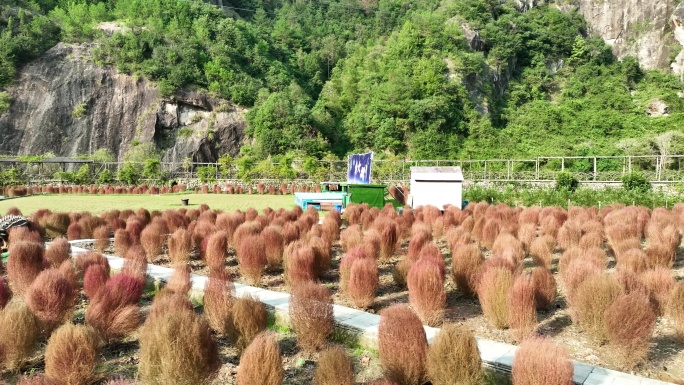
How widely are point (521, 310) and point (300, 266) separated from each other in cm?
281

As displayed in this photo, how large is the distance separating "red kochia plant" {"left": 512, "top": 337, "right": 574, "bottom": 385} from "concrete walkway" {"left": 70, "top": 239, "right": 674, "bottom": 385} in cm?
45

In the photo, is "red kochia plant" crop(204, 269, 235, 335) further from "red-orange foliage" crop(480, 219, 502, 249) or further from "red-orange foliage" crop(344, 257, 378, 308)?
"red-orange foliage" crop(480, 219, 502, 249)

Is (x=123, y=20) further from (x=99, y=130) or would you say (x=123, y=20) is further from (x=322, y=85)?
(x=322, y=85)

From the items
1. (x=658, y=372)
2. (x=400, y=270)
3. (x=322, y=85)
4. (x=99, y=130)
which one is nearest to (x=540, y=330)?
(x=658, y=372)

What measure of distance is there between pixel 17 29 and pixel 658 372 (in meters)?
68.9

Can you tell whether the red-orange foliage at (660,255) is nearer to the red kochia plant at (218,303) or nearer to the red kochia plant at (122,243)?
the red kochia plant at (218,303)

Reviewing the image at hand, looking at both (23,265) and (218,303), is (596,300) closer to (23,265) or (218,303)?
(218,303)

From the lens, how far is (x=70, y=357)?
126 inches

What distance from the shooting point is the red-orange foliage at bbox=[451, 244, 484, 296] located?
572cm

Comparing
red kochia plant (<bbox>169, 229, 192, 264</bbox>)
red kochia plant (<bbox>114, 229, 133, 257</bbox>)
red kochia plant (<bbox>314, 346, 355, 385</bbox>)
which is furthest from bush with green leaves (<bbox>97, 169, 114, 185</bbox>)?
red kochia plant (<bbox>314, 346, 355, 385</bbox>)

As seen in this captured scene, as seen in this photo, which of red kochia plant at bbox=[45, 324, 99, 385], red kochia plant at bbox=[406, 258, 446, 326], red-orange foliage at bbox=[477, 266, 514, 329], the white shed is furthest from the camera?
the white shed

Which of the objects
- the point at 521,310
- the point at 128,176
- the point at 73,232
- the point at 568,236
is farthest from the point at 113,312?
the point at 128,176

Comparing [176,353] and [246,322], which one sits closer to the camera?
[176,353]

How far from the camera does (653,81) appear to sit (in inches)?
2261
